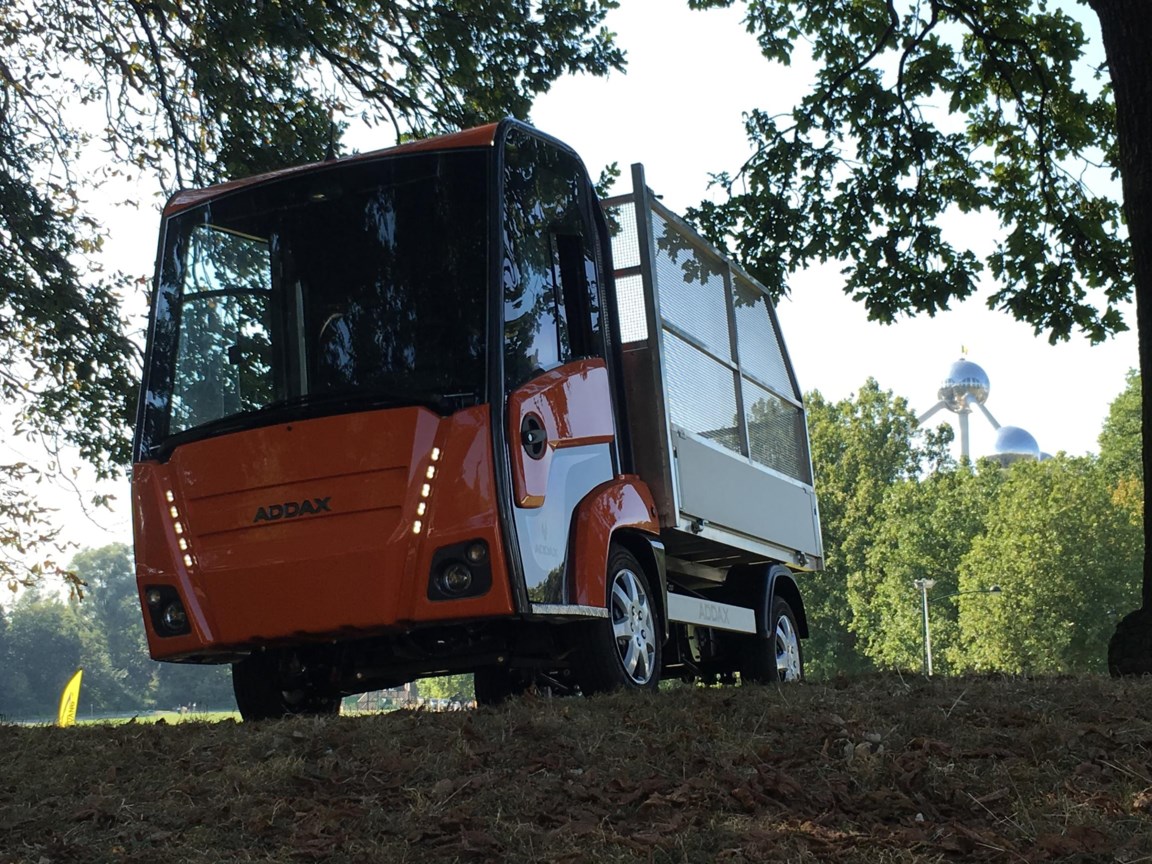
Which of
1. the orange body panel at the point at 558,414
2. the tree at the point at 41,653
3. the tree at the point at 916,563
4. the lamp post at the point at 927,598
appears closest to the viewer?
the orange body panel at the point at 558,414

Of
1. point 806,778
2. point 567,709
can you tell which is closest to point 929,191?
point 567,709

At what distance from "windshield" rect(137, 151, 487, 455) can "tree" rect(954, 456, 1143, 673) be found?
1697 inches

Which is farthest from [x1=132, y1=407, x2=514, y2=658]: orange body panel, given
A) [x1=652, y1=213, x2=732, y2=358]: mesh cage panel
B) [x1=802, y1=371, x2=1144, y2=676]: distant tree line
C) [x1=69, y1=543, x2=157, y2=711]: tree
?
[x1=69, y1=543, x2=157, y2=711]: tree

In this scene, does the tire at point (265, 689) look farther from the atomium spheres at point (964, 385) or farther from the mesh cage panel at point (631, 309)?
the atomium spheres at point (964, 385)

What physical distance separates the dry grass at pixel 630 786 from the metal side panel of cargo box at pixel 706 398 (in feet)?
9.52

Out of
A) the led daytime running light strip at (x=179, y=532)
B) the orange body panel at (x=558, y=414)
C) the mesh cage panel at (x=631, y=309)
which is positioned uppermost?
the mesh cage panel at (x=631, y=309)

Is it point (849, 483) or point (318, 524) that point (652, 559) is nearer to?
point (318, 524)

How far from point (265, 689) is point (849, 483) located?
63.9 m

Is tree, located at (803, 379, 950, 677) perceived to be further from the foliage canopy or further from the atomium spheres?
the atomium spheres

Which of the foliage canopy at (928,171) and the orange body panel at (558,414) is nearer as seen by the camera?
the orange body panel at (558,414)

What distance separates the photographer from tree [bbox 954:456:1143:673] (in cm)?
4906

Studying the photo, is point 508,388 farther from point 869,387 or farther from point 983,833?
point 869,387

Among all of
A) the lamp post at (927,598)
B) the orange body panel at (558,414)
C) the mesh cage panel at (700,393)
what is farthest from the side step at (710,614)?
the lamp post at (927,598)

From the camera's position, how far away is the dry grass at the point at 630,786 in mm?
4215
